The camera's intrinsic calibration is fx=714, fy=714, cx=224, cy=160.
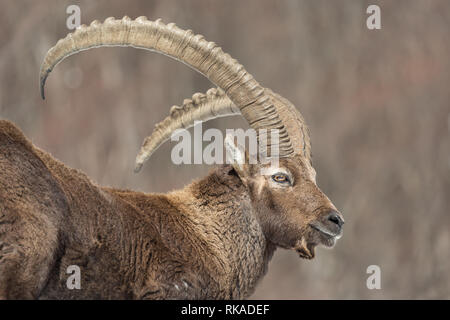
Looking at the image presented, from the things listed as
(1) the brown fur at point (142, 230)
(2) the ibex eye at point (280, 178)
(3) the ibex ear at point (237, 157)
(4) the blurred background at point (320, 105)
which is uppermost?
(4) the blurred background at point (320, 105)

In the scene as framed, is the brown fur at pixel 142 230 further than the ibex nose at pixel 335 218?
No

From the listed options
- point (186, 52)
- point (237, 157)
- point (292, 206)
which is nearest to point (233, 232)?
point (292, 206)

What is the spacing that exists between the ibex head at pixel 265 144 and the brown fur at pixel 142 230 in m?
0.01

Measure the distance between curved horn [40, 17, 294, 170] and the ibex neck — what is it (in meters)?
0.60

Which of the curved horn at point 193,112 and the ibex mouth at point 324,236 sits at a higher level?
the curved horn at point 193,112

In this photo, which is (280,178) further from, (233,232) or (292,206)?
(233,232)

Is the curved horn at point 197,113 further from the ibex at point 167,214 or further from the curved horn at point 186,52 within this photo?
the curved horn at point 186,52

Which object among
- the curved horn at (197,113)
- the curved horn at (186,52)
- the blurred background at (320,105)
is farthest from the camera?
the blurred background at (320,105)

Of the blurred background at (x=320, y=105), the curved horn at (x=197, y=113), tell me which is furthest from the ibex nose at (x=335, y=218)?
the blurred background at (x=320, y=105)

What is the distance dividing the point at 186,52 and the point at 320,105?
1170 cm

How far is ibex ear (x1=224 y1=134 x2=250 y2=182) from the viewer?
23.8 feet

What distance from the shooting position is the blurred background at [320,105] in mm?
17484

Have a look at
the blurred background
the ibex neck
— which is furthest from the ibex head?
the blurred background

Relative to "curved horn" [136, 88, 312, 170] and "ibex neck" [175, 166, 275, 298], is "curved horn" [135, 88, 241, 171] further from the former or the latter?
"ibex neck" [175, 166, 275, 298]
